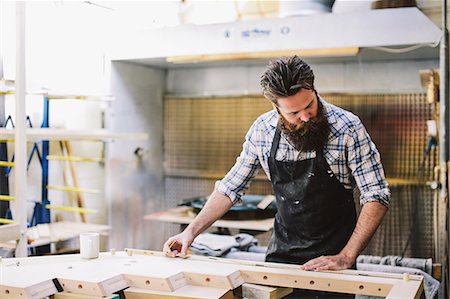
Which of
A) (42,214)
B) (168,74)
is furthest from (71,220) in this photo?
(168,74)

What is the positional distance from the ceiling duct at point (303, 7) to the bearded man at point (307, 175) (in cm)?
170

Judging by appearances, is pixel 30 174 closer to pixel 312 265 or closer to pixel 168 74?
pixel 168 74

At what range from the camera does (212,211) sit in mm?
2361

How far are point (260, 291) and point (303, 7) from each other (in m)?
2.48

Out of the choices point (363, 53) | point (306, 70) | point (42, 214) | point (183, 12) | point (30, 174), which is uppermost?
point (183, 12)

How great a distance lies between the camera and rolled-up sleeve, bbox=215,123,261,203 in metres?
2.39

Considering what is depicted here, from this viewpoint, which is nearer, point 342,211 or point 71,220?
point 342,211

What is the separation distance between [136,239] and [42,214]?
94 cm

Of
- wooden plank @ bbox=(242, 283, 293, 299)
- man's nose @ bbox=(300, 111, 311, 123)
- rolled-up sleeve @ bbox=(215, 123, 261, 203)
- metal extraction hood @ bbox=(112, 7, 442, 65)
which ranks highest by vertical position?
metal extraction hood @ bbox=(112, 7, 442, 65)

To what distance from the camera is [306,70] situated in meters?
2.07

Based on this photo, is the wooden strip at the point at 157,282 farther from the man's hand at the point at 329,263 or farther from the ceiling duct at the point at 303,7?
the ceiling duct at the point at 303,7

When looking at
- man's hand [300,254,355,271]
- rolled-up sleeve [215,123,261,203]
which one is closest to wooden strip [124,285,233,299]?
man's hand [300,254,355,271]

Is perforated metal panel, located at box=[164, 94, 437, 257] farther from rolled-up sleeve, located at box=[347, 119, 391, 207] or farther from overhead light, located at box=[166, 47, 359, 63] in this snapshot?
rolled-up sleeve, located at box=[347, 119, 391, 207]

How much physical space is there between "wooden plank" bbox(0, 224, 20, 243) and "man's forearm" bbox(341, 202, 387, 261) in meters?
1.48
